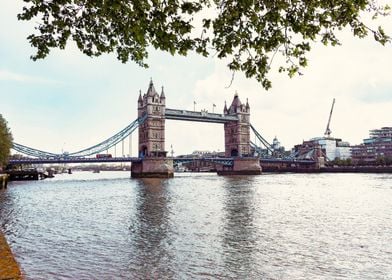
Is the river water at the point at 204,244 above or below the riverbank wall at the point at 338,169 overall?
Answer: below

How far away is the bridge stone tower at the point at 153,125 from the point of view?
95.2m

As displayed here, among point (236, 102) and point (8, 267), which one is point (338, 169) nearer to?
point (236, 102)

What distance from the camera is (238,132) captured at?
389 feet

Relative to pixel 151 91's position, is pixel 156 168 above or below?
below

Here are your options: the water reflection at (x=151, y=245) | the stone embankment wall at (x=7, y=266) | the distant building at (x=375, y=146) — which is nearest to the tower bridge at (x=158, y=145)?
the distant building at (x=375, y=146)

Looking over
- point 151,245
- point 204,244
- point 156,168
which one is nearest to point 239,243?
point 204,244

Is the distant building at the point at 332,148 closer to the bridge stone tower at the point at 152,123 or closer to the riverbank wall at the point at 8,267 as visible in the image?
the bridge stone tower at the point at 152,123

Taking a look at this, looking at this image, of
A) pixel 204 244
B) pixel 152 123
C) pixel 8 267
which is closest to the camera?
pixel 8 267

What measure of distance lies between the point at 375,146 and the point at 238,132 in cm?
5989

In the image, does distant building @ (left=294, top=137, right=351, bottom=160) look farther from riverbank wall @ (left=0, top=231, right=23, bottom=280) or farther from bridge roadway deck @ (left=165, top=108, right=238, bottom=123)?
riverbank wall @ (left=0, top=231, right=23, bottom=280)

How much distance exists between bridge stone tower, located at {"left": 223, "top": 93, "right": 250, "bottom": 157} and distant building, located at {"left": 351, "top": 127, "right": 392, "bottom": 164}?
44236 millimetres

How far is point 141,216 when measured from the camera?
1838 cm

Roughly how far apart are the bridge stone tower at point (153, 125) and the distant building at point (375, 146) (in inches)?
3008

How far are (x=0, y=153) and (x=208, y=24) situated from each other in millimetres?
46043
